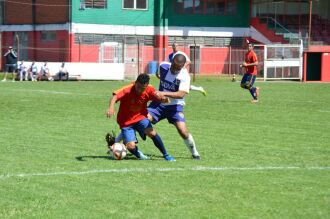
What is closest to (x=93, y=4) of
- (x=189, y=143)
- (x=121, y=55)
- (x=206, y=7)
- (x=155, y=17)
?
(x=121, y=55)

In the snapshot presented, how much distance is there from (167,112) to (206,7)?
4788 cm

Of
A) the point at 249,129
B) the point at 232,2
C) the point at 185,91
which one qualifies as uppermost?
the point at 232,2

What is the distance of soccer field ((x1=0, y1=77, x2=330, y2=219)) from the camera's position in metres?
7.98

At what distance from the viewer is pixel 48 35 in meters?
55.5

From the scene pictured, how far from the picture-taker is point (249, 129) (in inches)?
664

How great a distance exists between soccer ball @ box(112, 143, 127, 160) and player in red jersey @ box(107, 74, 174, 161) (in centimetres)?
8

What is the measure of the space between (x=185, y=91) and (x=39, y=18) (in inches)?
1792

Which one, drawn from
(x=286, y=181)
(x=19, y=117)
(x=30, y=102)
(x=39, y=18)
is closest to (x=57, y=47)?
(x=39, y=18)

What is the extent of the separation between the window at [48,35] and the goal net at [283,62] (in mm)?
15502

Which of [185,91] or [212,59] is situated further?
[212,59]

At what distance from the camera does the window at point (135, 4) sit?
56719 millimetres

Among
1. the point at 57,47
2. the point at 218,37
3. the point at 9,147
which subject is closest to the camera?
the point at 9,147

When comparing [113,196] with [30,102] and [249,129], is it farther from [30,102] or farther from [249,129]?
[30,102]

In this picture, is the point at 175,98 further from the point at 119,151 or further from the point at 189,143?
the point at 119,151
